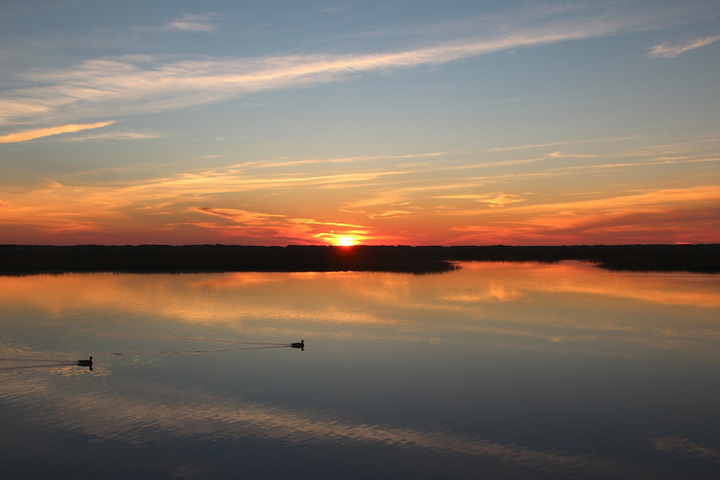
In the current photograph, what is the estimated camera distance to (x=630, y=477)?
1248 centimetres

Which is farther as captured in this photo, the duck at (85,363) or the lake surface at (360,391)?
the duck at (85,363)

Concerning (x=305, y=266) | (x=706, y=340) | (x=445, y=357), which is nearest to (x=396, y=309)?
(x=445, y=357)

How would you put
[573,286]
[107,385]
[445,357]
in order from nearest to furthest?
[107,385] → [445,357] → [573,286]

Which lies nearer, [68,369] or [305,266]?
[68,369]

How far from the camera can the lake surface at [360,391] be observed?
44.0 feet

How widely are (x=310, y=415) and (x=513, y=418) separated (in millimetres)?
5719

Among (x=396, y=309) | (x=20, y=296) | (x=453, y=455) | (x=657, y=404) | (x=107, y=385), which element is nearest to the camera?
(x=453, y=455)

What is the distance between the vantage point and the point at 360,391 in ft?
62.4

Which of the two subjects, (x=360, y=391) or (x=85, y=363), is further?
(x=85, y=363)

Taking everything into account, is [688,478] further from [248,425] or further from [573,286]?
[573,286]

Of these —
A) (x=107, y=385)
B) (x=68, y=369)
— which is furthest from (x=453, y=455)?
(x=68, y=369)

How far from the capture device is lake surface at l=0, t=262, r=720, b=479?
44.0 feet

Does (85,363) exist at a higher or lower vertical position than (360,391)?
higher

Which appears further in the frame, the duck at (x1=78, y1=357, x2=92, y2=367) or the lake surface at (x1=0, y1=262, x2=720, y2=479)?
the duck at (x1=78, y1=357, x2=92, y2=367)
